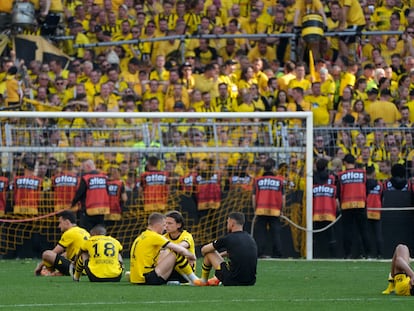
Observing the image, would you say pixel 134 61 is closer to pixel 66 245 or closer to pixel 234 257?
pixel 66 245

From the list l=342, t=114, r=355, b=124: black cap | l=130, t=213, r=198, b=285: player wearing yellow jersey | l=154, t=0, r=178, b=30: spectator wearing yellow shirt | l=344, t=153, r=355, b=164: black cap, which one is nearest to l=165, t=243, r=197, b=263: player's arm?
l=130, t=213, r=198, b=285: player wearing yellow jersey

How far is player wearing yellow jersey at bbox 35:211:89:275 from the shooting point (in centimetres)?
1781

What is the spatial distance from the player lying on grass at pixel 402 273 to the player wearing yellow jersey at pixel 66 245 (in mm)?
5115

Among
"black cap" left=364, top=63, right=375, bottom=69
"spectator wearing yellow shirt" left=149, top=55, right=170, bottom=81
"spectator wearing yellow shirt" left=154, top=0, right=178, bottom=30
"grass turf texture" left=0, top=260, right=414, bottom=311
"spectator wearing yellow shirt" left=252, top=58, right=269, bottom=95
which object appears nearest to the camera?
"grass turf texture" left=0, top=260, right=414, bottom=311

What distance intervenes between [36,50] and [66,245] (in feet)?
37.2

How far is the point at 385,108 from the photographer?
83.0 feet

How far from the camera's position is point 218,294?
1446 cm

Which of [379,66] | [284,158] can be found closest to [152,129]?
[284,158]

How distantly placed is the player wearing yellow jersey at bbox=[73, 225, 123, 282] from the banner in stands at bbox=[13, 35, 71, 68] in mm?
12007

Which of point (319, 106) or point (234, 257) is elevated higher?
point (319, 106)

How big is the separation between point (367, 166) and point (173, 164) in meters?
3.57

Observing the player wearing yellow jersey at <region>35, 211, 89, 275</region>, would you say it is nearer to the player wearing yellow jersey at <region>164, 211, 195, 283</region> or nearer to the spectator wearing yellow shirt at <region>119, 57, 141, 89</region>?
the player wearing yellow jersey at <region>164, 211, 195, 283</region>

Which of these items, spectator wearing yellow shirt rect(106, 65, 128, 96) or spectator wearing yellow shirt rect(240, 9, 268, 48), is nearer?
spectator wearing yellow shirt rect(106, 65, 128, 96)

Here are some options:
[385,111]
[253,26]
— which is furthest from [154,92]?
[385,111]
